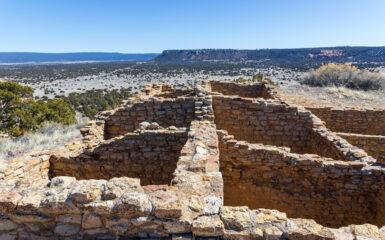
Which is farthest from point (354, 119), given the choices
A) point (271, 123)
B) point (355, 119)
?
point (271, 123)

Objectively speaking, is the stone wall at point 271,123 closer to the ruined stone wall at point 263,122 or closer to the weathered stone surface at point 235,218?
the ruined stone wall at point 263,122

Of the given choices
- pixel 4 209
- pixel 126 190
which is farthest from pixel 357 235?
pixel 4 209

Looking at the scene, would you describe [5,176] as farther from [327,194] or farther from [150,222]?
[327,194]

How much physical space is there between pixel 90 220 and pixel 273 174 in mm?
3619

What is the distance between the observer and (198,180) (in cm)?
321

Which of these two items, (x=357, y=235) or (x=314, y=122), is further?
(x=314, y=122)

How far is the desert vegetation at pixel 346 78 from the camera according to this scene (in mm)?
Answer: 19172

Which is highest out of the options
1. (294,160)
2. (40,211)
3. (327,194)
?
(40,211)

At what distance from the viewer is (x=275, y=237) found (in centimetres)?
227

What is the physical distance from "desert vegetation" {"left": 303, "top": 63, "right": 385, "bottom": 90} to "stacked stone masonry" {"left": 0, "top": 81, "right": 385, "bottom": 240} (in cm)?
1355

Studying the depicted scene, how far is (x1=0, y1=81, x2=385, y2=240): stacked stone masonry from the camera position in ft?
7.83

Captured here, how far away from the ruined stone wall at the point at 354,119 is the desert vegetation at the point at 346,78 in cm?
1184

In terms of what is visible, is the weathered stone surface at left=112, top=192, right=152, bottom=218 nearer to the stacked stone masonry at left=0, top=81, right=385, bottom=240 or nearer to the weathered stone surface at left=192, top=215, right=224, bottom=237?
the stacked stone masonry at left=0, top=81, right=385, bottom=240

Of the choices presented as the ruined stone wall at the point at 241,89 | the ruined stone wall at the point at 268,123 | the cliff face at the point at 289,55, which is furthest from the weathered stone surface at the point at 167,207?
the cliff face at the point at 289,55
